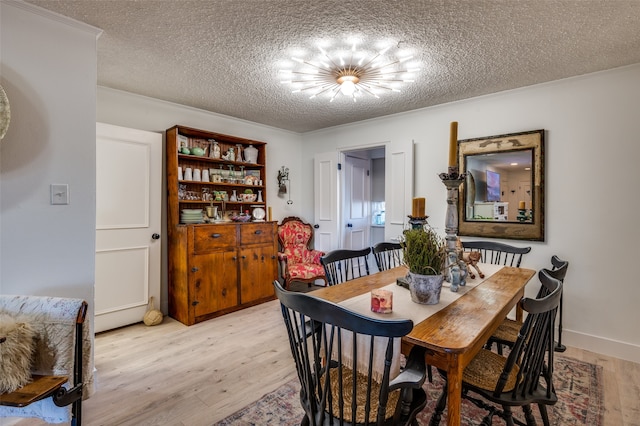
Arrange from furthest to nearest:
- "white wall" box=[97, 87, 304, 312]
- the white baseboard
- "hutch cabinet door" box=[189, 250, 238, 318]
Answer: "hutch cabinet door" box=[189, 250, 238, 318]
"white wall" box=[97, 87, 304, 312]
the white baseboard

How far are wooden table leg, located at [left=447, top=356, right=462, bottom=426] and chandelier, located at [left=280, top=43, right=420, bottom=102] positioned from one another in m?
2.06

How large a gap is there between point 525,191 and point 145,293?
4.05 m

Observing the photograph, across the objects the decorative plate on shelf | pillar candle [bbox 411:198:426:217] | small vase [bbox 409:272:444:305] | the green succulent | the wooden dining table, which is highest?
pillar candle [bbox 411:198:426:217]

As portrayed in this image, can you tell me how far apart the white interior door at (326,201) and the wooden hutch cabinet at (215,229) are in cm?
90

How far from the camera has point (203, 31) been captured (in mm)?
2094

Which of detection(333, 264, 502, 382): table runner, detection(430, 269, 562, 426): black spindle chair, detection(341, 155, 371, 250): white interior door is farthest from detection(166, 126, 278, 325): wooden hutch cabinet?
detection(430, 269, 562, 426): black spindle chair

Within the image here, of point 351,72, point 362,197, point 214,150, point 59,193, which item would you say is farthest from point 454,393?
point 362,197

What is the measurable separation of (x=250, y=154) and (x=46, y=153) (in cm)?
241

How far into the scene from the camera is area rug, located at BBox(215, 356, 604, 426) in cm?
181

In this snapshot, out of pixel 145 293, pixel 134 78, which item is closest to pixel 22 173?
pixel 134 78

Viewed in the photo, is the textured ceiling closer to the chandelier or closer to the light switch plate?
the chandelier

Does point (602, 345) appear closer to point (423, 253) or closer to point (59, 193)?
point (423, 253)

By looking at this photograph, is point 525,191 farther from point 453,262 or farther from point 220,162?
point 220,162

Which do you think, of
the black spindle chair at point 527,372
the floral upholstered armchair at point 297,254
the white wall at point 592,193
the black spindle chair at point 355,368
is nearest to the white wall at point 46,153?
the black spindle chair at point 355,368
